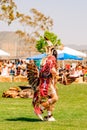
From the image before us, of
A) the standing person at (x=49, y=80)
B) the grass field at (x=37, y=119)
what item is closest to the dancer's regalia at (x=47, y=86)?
the standing person at (x=49, y=80)

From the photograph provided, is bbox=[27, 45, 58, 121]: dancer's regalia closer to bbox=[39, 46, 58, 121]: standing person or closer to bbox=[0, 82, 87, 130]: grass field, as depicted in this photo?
bbox=[39, 46, 58, 121]: standing person

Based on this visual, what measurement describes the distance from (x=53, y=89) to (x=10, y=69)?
2927 cm

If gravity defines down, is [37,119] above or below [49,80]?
below

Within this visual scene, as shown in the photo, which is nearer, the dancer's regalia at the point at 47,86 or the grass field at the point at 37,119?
the grass field at the point at 37,119

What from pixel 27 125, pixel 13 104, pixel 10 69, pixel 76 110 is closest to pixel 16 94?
pixel 13 104

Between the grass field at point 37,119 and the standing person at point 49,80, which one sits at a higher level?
the standing person at point 49,80

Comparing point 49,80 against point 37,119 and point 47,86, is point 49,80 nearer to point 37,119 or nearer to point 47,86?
point 47,86

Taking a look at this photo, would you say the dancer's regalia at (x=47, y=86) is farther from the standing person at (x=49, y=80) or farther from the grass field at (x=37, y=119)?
the grass field at (x=37, y=119)

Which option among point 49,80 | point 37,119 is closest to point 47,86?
point 49,80

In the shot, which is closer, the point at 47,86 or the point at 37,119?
the point at 47,86

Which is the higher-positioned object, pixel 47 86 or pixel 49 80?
pixel 49 80

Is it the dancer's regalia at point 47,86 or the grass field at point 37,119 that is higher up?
the dancer's regalia at point 47,86

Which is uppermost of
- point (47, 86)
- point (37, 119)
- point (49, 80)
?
point (49, 80)

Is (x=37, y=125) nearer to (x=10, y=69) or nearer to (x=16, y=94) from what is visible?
(x=16, y=94)
